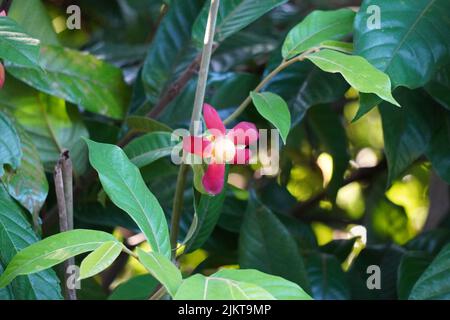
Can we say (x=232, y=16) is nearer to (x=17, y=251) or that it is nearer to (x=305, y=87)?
(x=305, y=87)

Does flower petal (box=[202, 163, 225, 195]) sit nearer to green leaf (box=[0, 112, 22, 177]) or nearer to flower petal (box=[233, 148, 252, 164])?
flower petal (box=[233, 148, 252, 164])

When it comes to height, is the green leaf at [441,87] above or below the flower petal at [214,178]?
above

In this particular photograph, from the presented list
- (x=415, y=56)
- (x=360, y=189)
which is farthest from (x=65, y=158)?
(x=360, y=189)

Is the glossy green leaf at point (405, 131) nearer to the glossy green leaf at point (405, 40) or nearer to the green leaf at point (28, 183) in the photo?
the glossy green leaf at point (405, 40)

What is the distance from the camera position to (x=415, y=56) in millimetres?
909

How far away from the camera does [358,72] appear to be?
80 centimetres

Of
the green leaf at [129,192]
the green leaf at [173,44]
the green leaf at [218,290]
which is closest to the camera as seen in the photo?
the green leaf at [218,290]

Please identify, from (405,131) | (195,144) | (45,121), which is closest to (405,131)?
(405,131)

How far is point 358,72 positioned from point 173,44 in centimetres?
50

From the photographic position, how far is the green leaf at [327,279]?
115cm

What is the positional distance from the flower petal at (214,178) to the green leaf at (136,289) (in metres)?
0.27

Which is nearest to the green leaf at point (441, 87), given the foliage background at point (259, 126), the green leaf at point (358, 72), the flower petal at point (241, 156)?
the foliage background at point (259, 126)

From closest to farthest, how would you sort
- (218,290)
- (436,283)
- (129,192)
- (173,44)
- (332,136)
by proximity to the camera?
(218,290) < (129,192) < (436,283) < (173,44) < (332,136)
